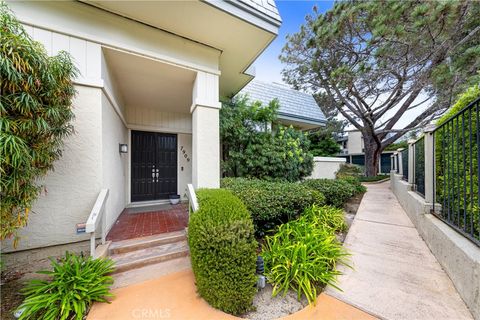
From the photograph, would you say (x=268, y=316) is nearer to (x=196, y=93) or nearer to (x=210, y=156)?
(x=210, y=156)

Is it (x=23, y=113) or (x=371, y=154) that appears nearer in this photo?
(x=23, y=113)

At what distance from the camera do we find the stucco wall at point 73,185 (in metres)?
2.70

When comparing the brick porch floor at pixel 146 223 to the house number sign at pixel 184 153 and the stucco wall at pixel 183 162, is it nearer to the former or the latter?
the stucco wall at pixel 183 162

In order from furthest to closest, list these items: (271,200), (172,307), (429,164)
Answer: (271,200), (429,164), (172,307)

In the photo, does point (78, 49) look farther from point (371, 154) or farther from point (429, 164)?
point (371, 154)

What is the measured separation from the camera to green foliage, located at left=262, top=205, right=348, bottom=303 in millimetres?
2369

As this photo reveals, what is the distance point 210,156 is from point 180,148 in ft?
10.6


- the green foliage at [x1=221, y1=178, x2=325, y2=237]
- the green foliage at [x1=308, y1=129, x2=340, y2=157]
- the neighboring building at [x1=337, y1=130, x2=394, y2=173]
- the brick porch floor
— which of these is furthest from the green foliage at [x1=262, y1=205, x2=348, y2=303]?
the neighboring building at [x1=337, y1=130, x2=394, y2=173]

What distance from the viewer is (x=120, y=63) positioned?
3605 millimetres

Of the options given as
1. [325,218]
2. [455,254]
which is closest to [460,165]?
[455,254]

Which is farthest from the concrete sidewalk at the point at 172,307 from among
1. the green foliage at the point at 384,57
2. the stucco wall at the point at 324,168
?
the green foliage at the point at 384,57

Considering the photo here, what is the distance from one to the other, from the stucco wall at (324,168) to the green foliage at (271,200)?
3238mm
